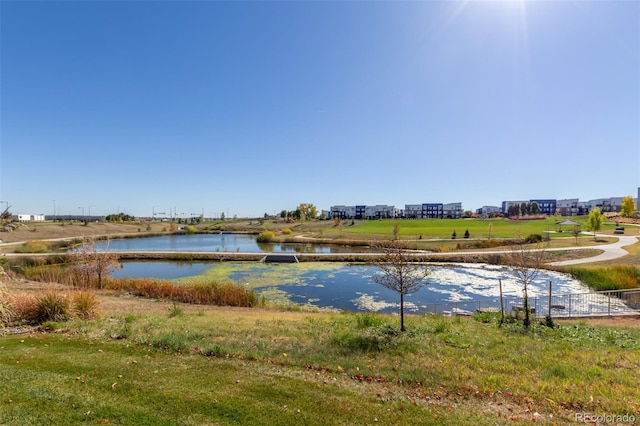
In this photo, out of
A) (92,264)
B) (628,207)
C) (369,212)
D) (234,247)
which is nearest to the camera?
(92,264)

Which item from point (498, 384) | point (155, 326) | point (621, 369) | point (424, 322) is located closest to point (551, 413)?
point (498, 384)

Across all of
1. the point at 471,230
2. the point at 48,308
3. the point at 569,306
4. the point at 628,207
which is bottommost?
the point at 569,306

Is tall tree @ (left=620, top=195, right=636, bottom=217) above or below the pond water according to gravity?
above

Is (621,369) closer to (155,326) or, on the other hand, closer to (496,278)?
(155,326)

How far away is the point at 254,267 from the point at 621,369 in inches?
1198

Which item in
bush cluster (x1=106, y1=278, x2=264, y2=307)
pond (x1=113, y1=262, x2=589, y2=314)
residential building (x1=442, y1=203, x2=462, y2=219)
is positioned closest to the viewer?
bush cluster (x1=106, y1=278, x2=264, y2=307)

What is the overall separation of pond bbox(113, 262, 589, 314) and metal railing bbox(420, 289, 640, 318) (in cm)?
16

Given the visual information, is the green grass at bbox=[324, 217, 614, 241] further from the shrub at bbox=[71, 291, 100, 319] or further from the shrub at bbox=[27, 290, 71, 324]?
the shrub at bbox=[27, 290, 71, 324]

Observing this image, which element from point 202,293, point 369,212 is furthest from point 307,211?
point 202,293

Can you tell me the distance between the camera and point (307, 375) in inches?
243

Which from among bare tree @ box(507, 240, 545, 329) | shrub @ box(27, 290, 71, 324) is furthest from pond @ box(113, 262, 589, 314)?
shrub @ box(27, 290, 71, 324)

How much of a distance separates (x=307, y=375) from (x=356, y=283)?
2031 cm

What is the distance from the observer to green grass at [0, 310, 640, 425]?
469 centimetres

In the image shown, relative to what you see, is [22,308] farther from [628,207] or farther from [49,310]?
[628,207]
